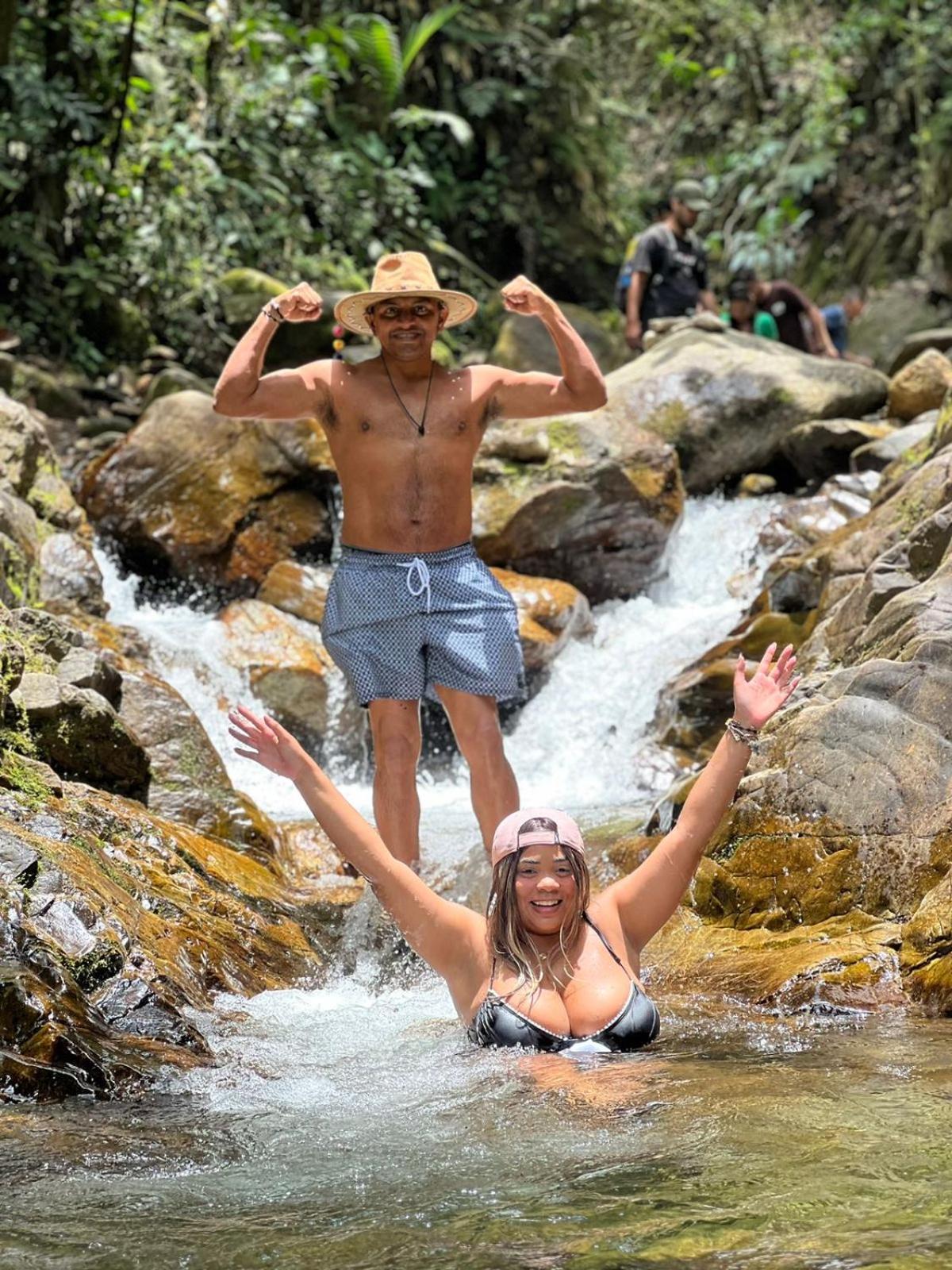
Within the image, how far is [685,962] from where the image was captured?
4754 mm

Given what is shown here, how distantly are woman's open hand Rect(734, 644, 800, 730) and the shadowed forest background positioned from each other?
11.1 m

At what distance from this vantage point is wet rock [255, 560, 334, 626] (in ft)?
31.1

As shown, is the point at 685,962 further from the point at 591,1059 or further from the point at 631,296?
the point at 631,296

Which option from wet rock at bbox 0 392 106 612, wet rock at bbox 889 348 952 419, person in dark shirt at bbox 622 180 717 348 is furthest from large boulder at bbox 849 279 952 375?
wet rock at bbox 0 392 106 612

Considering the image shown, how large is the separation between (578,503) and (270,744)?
6811 millimetres

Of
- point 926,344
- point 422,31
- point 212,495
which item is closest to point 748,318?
point 926,344

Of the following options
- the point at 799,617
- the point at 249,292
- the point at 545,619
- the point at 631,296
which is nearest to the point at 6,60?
the point at 249,292

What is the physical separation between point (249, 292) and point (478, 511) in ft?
16.9

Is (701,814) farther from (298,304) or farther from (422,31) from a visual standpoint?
(422,31)

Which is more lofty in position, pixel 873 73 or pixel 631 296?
pixel 873 73

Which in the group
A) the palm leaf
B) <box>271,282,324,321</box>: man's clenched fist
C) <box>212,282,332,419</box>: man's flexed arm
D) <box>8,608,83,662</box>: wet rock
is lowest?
<box>8,608,83,662</box>: wet rock

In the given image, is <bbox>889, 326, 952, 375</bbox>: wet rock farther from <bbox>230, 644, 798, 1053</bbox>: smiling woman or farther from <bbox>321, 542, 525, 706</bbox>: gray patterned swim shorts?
<bbox>230, 644, 798, 1053</bbox>: smiling woman

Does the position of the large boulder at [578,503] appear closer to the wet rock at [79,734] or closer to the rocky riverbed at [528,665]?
the rocky riverbed at [528,665]

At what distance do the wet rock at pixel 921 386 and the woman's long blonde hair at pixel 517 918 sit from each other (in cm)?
840
